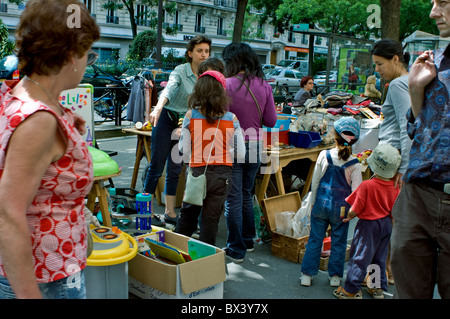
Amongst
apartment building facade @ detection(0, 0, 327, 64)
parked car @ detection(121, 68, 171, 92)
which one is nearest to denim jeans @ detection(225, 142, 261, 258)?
parked car @ detection(121, 68, 171, 92)

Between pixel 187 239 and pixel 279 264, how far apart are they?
1.14 meters

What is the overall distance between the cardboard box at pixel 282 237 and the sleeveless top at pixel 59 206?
127 inches

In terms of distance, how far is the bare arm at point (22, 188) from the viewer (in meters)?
1.39

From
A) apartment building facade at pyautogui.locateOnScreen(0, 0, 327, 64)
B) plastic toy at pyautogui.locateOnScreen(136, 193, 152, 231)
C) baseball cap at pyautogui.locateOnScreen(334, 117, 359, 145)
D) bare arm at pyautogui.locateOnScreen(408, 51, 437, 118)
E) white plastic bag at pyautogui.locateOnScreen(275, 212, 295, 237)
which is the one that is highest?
apartment building facade at pyautogui.locateOnScreen(0, 0, 327, 64)

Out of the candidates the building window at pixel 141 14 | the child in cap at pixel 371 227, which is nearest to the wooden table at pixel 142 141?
the child in cap at pixel 371 227

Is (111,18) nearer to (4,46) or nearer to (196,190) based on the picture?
(4,46)

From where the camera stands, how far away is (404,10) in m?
33.1

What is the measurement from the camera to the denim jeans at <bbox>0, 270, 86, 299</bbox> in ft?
5.11

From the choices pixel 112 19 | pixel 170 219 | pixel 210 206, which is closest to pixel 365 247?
pixel 210 206

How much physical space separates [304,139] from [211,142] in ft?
6.81

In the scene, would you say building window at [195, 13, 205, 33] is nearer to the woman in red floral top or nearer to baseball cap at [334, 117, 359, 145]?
baseball cap at [334, 117, 359, 145]

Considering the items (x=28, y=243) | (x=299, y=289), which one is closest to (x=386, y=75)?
(x=299, y=289)

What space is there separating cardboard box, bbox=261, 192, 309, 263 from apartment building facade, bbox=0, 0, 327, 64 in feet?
95.5

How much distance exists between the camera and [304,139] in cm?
572
